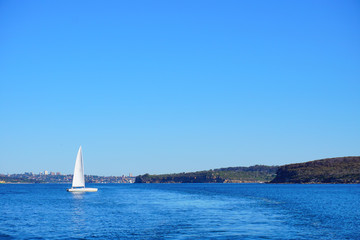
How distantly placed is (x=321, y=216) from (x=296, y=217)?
4300 millimetres

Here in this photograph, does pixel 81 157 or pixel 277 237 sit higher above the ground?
pixel 81 157

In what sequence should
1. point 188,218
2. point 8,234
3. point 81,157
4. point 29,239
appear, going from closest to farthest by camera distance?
point 29,239
point 8,234
point 188,218
point 81,157

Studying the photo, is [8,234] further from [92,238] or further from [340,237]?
[340,237]

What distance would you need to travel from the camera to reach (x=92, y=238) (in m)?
41.6

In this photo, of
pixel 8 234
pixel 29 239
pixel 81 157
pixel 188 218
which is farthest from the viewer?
pixel 81 157

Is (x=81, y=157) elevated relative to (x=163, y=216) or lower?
elevated

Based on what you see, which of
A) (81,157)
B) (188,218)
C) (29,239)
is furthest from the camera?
(81,157)

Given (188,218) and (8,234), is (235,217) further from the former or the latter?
(8,234)

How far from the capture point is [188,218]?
58594 millimetres

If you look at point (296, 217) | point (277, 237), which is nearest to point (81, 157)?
point (296, 217)

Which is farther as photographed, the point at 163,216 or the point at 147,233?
the point at 163,216

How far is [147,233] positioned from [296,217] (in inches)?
1016

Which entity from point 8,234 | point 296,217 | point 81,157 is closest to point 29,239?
point 8,234

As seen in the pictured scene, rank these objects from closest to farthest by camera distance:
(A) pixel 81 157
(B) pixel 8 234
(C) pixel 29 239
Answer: (C) pixel 29 239 < (B) pixel 8 234 < (A) pixel 81 157
